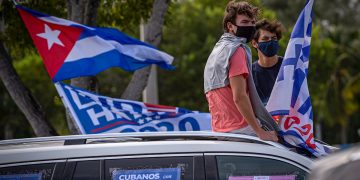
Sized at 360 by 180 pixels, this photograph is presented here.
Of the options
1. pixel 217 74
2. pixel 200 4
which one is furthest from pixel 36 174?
pixel 200 4

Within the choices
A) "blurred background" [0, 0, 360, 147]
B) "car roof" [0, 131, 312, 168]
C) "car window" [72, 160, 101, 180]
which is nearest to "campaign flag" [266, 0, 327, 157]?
"car roof" [0, 131, 312, 168]

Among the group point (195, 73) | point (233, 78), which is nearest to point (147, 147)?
point (233, 78)

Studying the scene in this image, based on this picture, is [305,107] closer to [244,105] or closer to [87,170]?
[244,105]

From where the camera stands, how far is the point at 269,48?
20.4ft

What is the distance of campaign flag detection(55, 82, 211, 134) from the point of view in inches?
277

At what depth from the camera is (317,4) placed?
5194 centimetres

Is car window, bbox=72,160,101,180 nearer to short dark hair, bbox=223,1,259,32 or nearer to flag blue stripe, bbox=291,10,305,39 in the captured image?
short dark hair, bbox=223,1,259,32

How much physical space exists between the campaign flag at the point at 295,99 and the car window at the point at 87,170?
56.7 inches

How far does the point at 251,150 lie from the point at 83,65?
3346 millimetres

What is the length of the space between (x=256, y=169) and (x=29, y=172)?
1260mm

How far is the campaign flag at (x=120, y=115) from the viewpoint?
7043 mm

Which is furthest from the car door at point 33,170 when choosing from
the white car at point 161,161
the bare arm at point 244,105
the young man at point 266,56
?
the young man at point 266,56

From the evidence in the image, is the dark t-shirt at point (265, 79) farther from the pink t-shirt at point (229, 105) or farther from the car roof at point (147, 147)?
the car roof at point (147, 147)

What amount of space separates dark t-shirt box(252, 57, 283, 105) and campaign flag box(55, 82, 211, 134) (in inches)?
40.9
